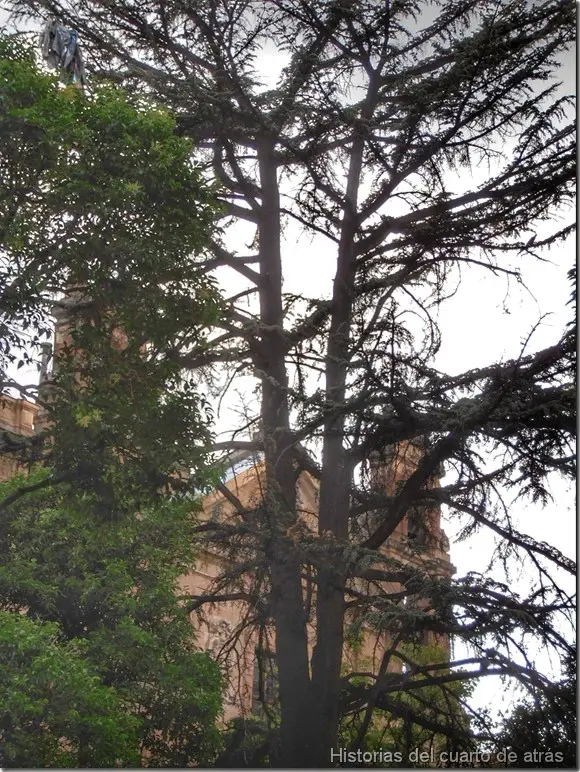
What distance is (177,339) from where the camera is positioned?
8953mm

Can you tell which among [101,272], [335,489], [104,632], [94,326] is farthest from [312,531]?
[101,272]

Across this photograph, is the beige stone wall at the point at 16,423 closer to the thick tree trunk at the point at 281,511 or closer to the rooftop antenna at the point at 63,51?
the thick tree trunk at the point at 281,511

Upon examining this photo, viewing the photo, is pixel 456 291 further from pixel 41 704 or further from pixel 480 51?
Answer: pixel 41 704

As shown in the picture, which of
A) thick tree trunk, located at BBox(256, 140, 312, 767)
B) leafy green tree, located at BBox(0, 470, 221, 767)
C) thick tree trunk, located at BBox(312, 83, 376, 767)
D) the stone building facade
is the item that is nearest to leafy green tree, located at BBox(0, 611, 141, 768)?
leafy green tree, located at BBox(0, 470, 221, 767)

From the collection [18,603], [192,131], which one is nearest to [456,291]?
[192,131]

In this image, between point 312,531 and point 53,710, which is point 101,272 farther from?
point 53,710

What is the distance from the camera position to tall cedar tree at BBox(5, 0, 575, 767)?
891cm

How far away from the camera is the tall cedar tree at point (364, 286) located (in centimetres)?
891

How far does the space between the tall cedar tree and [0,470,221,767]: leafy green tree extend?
610 mm

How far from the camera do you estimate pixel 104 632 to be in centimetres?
983

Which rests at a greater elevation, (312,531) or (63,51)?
(63,51)

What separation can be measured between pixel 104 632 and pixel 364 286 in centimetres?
352

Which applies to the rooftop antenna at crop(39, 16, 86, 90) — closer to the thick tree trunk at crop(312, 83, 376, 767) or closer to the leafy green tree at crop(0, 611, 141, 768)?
the thick tree trunk at crop(312, 83, 376, 767)

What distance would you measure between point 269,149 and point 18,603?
4.37 meters
